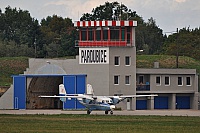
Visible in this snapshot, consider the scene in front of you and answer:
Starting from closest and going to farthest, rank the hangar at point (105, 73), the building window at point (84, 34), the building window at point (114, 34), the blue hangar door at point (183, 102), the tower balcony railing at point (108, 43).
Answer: the tower balcony railing at point (108, 43), the hangar at point (105, 73), the building window at point (114, 34), the building window at point (84, 34), the blue hangar door at point (183, 102)

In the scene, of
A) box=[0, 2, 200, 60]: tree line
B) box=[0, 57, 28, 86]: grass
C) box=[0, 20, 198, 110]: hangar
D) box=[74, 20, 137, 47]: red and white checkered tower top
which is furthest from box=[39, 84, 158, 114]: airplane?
box=[0, 2, 200, 60]: tree line

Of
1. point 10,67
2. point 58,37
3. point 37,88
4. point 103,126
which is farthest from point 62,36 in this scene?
point 103,126

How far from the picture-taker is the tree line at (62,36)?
146 meters

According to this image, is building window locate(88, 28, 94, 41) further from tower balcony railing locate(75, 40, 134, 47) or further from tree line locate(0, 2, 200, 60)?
tree line locate(0, 2, 200, 60)

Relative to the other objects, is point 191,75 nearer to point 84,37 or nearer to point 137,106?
point 137,106

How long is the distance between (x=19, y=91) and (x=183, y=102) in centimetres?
1967

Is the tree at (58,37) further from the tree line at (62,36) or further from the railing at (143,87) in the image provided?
the railing at (143,87)

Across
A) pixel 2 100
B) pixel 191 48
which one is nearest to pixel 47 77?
pixel 2 100

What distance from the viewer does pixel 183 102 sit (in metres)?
98.5

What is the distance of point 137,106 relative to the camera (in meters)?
95.9

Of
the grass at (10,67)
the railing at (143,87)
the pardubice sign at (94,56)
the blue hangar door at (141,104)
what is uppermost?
the pardubice sign at (94,56)

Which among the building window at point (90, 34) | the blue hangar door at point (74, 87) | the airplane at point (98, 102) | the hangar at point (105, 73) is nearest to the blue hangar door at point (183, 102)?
the hangar at point (105, 73)

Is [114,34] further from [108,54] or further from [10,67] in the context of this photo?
[10,67]

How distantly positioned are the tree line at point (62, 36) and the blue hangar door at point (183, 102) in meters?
35.1
